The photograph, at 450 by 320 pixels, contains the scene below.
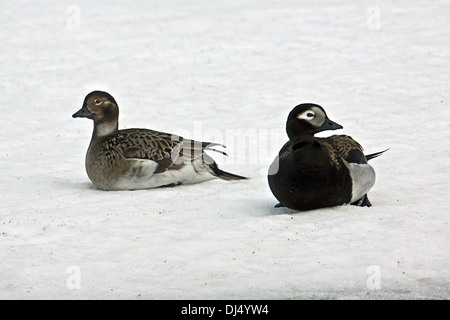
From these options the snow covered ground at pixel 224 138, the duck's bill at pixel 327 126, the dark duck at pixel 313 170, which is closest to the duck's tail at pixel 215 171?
the snow covered ground at pixel 224 138

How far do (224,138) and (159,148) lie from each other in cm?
285

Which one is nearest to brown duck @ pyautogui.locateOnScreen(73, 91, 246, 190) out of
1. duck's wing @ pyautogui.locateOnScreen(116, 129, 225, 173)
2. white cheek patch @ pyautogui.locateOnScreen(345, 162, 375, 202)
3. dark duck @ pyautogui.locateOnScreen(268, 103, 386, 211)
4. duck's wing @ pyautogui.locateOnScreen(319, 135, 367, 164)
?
duck's wing @ pyautogui.locateOnScreen(116, 129, 225, 173)

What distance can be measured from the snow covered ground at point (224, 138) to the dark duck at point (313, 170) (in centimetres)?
19

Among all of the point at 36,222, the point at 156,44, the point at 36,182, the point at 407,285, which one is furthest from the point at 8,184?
the point at 156,44

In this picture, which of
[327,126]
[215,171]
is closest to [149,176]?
[215,171]

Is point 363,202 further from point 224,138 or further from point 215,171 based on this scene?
point 224,138

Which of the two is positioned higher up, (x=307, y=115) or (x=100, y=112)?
(x=307, y=115)

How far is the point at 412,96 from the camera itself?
1273 cm

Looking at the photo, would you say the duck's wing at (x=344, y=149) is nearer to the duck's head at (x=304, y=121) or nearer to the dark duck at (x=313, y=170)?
the dark duck at (x=313, y=170)

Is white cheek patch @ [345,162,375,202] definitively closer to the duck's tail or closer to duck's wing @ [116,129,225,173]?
the duck's tail

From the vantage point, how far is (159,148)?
880cm

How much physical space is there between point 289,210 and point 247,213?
1.47 ft

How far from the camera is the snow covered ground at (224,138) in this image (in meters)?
5.91

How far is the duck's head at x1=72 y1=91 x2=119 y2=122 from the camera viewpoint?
357 inches
